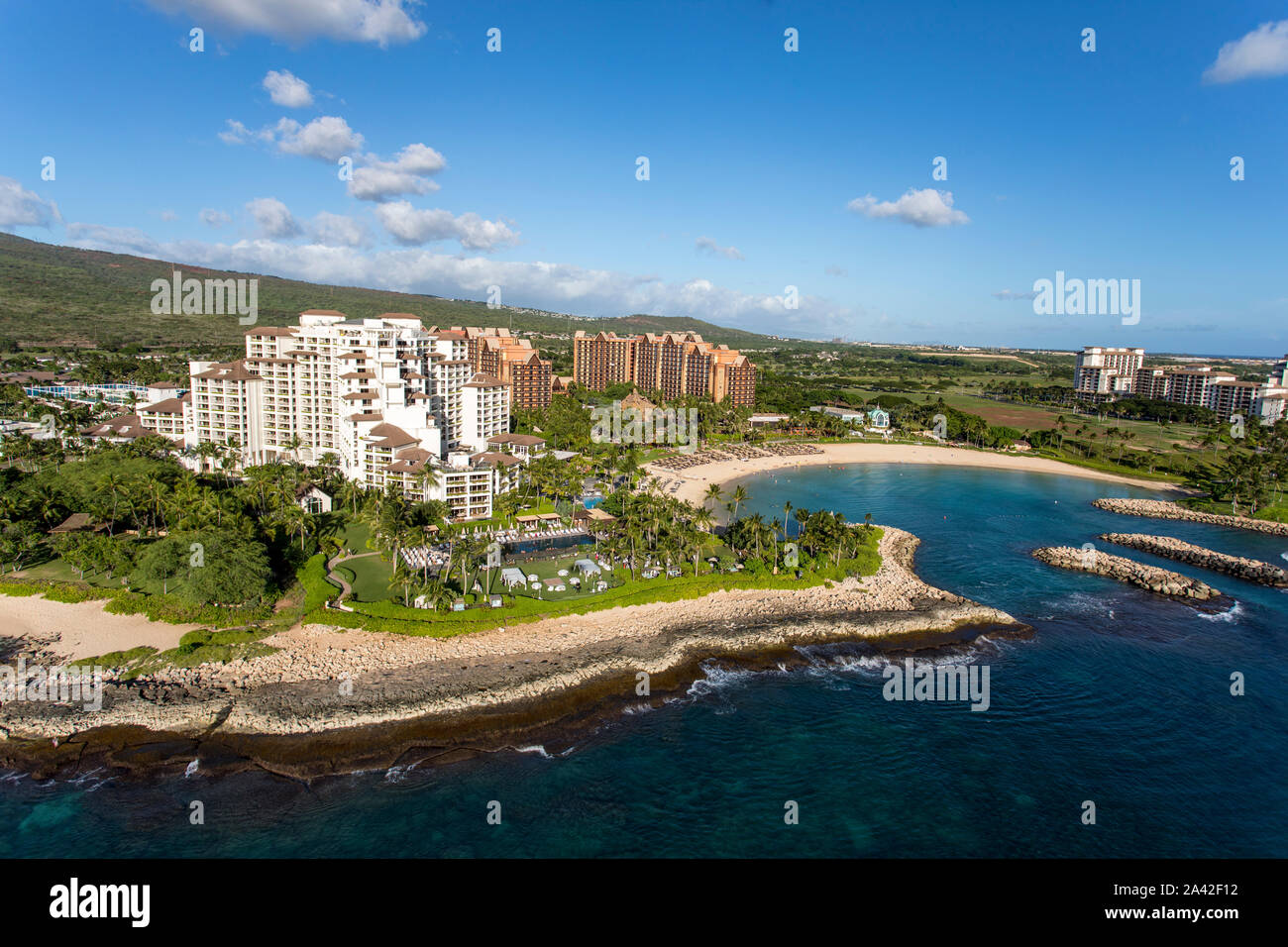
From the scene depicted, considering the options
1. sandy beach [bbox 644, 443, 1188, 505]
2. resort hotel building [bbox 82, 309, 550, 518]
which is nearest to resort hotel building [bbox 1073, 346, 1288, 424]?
sandy beach [bbox 644, 443, 1188, 505]

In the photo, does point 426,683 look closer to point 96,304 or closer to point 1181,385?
point 1181,385

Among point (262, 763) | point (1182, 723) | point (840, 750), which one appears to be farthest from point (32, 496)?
point (1182, 723)

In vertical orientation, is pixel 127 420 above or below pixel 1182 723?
above

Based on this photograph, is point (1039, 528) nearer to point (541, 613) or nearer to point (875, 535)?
point (875, 535)

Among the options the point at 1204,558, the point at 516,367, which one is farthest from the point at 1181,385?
the point at 516,367
